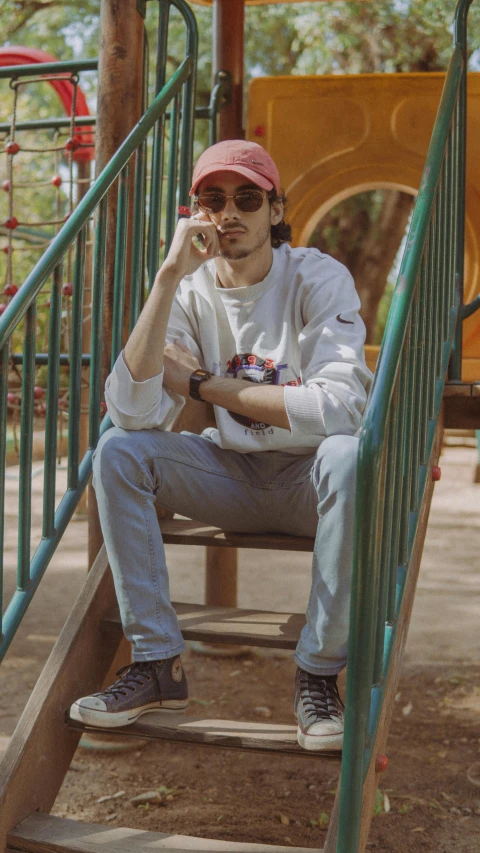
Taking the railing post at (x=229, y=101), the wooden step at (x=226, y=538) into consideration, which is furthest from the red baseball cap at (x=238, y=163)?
the railing post at (x=229, y=101)

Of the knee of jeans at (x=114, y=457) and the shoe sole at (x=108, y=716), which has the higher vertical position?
the knee of jeans at (x=114, y=457)

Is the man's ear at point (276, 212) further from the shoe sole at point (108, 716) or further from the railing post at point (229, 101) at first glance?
the railing post at point (229, 101)

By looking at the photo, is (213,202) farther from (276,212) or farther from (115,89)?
(115,89)

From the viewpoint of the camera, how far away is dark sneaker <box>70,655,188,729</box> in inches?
90.6

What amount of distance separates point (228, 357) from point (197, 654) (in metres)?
2.40

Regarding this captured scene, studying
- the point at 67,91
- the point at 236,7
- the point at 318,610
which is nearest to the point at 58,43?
the point at 67,91

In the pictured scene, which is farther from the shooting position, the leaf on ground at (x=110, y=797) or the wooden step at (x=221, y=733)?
the leaf on ground at (x=110, y=797)

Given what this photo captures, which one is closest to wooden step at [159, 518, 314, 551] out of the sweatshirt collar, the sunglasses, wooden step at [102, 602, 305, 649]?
wooden step at [102, 602, 305, 649]

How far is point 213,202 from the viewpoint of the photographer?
2650 millimetres

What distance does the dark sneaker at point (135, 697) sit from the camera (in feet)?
7.55

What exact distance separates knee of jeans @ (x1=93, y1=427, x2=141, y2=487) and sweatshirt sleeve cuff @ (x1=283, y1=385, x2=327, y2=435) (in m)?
0.42

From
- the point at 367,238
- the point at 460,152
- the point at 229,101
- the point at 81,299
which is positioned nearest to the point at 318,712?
the point at 81,299

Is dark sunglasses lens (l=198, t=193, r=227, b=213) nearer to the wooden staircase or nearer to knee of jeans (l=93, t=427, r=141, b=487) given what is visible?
knee of jeans (l=93, t=427, r=141, b=487)

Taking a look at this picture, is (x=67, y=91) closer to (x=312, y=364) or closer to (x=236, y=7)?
(x=236, y=7)
